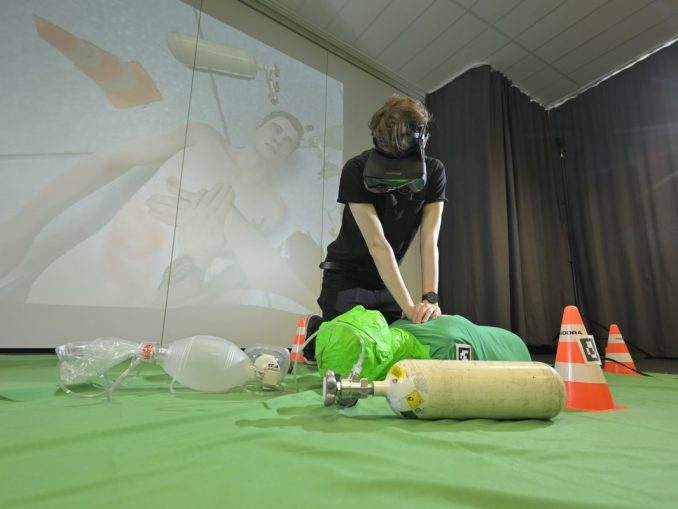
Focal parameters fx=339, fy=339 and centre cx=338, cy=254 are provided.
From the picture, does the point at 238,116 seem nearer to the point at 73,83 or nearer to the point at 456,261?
the point at 73,83

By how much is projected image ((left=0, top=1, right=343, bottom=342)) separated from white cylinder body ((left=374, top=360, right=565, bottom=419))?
1.79 metres

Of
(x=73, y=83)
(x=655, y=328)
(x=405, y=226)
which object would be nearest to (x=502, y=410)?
(x=405, y=226)

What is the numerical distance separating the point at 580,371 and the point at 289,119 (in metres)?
2.43

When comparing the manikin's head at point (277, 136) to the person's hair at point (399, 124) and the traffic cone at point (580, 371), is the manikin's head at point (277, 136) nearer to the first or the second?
the person's hair at point (399, 124)

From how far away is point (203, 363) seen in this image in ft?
2.51

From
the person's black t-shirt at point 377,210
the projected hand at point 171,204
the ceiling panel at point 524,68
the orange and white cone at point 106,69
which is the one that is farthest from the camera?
the ceiling panel at point 524,68

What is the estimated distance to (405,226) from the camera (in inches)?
53.5

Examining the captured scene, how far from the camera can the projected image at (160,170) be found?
5.76 feet

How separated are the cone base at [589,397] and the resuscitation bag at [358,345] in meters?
0.37

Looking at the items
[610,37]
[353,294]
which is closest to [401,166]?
[353,294]

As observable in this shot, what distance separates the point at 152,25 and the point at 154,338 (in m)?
1.97

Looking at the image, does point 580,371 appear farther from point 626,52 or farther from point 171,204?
point 626,52

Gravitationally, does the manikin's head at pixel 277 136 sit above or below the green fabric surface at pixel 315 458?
above

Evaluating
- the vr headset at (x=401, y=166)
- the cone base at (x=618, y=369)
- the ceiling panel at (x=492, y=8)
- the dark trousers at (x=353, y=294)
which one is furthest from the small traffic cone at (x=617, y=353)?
the ceiling panel at (x=492, y=8)
